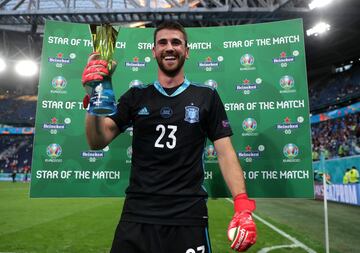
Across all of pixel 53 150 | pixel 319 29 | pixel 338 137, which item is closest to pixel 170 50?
pixel 53 150

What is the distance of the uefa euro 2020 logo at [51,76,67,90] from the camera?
4.86m

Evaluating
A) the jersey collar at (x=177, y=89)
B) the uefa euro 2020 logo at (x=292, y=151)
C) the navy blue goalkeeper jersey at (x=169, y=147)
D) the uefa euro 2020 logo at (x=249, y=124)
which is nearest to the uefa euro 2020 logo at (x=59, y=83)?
the navy blue goalkeeper jersey at (x=169, y=147)

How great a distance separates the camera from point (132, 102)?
303 centimetres

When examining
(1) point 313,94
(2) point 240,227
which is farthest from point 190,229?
(1) point 313,94

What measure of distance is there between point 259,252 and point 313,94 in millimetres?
35926

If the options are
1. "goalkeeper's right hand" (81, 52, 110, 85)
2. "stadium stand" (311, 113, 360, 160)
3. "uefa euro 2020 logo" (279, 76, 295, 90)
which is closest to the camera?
"goalkeeper's right hand" (81, 52, 110, 85)

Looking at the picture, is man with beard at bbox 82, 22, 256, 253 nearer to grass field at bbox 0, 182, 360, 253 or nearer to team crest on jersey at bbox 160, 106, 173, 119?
team crest on jersey at bbox 160, 106, 173, 119

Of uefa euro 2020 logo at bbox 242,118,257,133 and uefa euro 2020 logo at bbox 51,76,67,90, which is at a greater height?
uefa euro 2020 logo at bbox 51,76,67,90

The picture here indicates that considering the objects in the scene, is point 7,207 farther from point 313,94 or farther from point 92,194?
point 313,94

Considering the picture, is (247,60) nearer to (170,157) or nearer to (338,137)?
(170,157)

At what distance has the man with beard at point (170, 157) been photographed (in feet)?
8.49

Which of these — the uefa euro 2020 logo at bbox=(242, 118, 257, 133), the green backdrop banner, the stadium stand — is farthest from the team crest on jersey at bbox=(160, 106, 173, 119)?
the stadium stand

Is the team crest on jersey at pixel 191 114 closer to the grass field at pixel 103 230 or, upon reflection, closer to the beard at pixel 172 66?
the beard at pixel 172 66

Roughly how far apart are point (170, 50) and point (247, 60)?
2.28m
